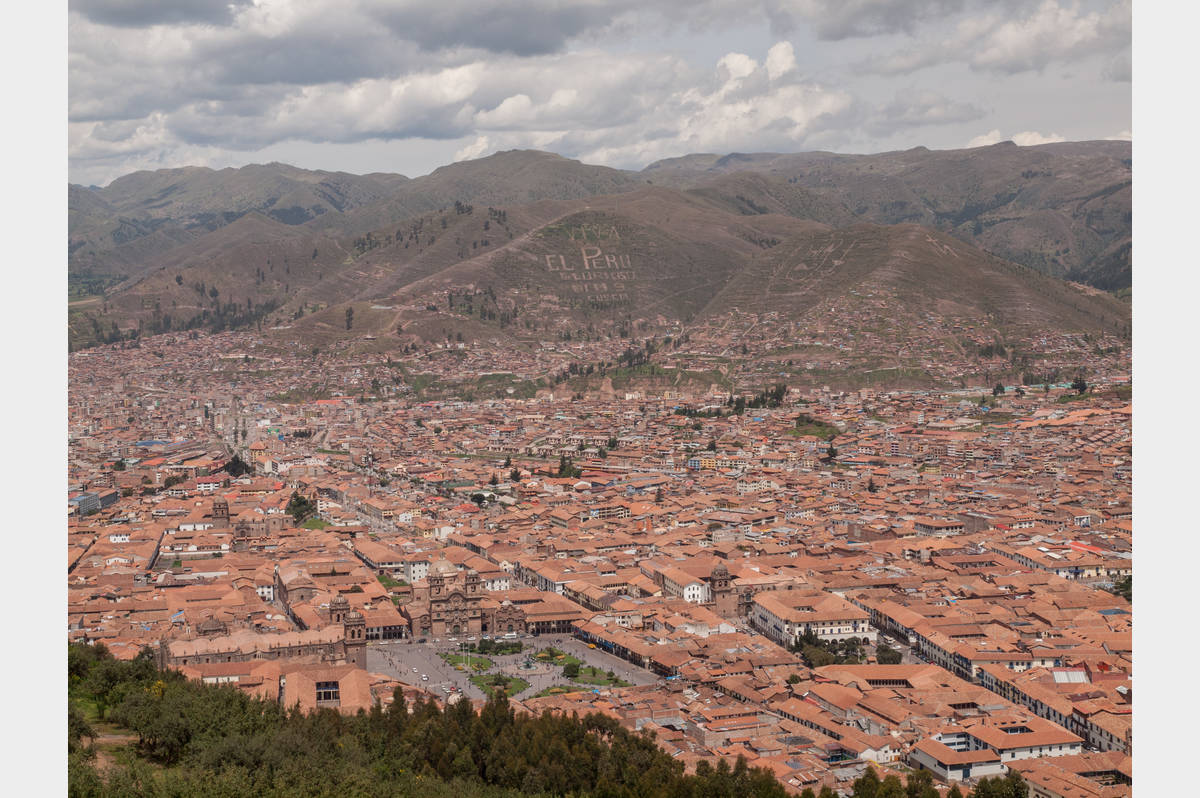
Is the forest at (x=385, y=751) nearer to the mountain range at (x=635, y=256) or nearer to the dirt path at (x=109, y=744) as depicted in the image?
the dirt path at (x=109, y=744)

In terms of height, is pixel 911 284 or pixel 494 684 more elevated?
pixel 911 284

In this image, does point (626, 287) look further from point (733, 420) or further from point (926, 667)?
point (926, 667)

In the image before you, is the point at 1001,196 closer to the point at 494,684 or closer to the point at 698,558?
the point at 698,558

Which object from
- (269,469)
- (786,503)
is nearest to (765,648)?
(786,503)

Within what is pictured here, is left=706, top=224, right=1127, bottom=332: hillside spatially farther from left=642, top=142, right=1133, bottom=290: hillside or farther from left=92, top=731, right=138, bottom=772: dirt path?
left=92, top=731, right=138, bottom=772: dirt path

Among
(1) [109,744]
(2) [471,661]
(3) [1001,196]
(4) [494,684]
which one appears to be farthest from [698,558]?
(3) [1001,196]

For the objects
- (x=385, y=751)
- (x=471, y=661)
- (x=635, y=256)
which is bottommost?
(x=471, y=661)

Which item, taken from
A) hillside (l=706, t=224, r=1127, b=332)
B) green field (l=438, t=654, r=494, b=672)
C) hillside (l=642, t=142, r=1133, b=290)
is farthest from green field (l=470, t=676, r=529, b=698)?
hillside (l=642, t=142, r=1133, b=290)

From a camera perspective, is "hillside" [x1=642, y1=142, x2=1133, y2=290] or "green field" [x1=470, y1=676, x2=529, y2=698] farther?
"hillside" [x1=642, y1=142, x2=1133, y2=290]

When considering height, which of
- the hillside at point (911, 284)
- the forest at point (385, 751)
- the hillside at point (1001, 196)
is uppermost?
the hillside at point (1001, 196)

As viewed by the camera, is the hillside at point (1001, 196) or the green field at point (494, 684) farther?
the hillside at point (1001, 196)

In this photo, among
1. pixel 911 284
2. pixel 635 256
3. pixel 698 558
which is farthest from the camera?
pixel 635 256

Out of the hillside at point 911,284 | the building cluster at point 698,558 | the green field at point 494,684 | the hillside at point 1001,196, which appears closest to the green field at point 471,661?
the green field at point 494,684
